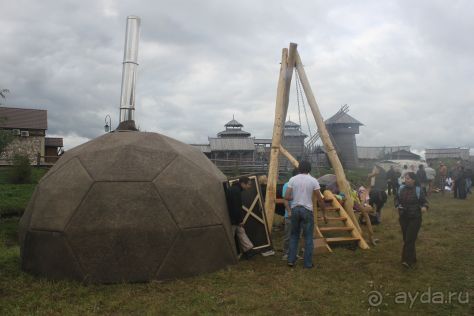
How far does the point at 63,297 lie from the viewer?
5.23 metres

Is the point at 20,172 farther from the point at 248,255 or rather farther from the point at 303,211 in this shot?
the point at 303,211

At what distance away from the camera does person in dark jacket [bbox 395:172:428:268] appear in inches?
253

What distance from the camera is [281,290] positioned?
5.38 metres

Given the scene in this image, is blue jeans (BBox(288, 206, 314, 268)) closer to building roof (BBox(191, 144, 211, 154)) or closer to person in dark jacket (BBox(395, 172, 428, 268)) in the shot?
person in dark jacket (BBox(395, 172, 428, 268))

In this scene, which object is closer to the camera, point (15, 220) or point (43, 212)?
point (43, 212)

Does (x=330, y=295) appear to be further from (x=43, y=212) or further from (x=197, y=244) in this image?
(x=43, y=212)

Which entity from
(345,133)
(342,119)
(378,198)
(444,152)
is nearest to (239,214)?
(378,198)

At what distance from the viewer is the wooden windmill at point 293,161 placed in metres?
8.34

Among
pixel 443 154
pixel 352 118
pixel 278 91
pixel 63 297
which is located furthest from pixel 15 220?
pixel 443 154

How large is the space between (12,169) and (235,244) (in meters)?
17.2

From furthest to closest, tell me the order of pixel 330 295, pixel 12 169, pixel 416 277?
pixel 12 169, pixel 416 277, pixel 330 295

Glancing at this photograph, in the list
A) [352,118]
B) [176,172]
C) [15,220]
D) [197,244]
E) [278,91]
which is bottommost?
[15,220]

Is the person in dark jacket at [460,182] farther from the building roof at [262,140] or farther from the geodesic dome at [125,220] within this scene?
the building roof at [262,140]

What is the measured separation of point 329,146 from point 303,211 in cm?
285
